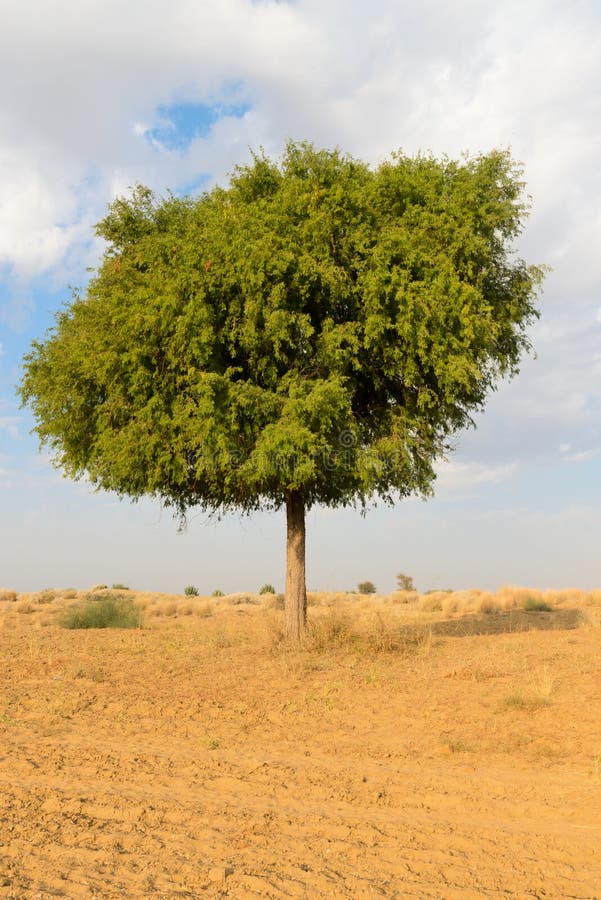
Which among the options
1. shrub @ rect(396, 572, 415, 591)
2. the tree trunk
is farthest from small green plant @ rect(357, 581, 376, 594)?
the tree trunk

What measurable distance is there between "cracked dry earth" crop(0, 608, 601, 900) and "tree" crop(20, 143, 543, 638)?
414 centimetres

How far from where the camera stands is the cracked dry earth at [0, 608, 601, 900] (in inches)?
238

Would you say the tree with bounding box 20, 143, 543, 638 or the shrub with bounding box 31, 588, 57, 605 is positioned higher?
the tree with bounding box 20, 143, 543, 638

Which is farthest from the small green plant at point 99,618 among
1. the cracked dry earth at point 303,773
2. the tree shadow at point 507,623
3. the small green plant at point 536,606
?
the small green plant at point 536,606

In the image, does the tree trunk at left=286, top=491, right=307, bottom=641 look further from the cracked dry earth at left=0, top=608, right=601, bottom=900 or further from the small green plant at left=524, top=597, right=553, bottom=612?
the small green plant at left=524, top=597, right=553, bottom=612

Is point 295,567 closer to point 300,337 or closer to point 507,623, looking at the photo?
point 300,337

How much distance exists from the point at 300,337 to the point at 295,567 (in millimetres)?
5368

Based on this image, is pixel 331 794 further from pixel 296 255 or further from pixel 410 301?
pixel 296 255

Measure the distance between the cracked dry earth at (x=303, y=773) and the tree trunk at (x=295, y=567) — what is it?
96 centimetres

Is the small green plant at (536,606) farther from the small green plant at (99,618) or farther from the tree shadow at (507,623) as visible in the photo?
the small green plant at (99,618)

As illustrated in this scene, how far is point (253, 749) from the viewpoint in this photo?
1029 centimetres

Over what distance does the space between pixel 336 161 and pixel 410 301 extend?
4445mm

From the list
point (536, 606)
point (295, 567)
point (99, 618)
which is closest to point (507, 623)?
point (536, 606)

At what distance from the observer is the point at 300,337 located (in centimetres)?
1658
